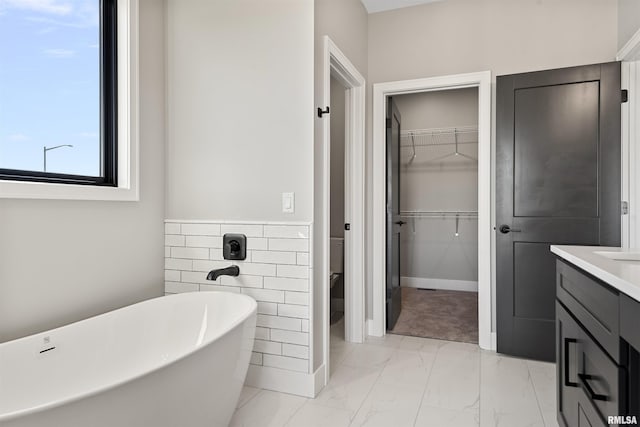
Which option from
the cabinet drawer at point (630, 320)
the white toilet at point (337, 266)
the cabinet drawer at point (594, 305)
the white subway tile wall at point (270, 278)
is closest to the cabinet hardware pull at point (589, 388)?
the cabinet drawer at point (594, 305)

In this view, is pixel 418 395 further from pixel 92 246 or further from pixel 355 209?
pixel 92 246

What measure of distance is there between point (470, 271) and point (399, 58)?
9.65 feet

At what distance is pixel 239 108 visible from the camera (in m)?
2.31

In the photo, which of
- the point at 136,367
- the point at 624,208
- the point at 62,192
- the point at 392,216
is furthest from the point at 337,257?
the point at 62,192

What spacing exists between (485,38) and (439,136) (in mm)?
1972

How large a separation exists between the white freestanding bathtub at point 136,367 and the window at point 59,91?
78 cm

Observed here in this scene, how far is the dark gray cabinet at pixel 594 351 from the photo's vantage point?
0.95m

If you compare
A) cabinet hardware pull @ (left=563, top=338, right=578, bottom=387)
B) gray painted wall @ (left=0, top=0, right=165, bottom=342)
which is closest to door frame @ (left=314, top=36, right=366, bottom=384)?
gray painted wall @ (left=0, top=0, right=165, bottom=342)

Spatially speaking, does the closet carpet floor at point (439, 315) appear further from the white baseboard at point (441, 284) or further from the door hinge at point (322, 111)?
the door hinge at point (322, 111)

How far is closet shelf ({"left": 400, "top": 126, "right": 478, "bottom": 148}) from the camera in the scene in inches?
184

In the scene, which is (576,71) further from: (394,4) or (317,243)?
(317,243)

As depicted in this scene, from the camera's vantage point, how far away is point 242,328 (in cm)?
162

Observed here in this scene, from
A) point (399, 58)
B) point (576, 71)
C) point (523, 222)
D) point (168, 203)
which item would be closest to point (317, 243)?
point (168, 203)

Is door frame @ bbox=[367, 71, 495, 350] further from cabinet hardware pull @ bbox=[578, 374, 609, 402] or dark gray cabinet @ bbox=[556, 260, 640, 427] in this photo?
cabinet hardware pull @ bbox=[578, 374, 609, 402]
